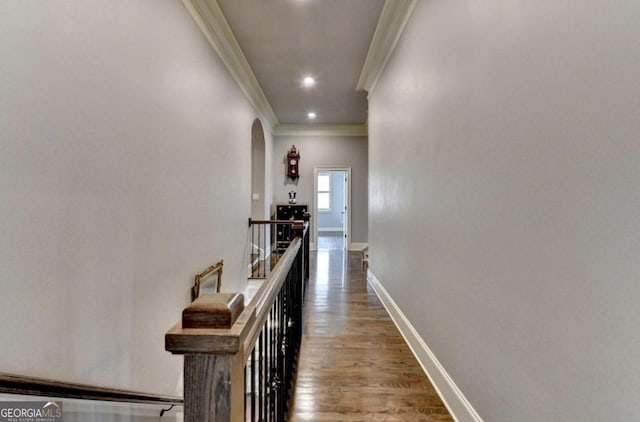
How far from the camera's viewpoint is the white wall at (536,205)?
818mm

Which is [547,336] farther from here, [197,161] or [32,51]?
[197,161]

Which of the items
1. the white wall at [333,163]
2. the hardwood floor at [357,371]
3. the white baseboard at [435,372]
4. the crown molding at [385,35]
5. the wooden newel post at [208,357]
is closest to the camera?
the wooden newel post at [208,357]

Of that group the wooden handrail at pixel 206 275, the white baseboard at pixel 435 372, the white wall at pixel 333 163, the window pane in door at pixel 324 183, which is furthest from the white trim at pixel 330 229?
the white baseboard at pixel 435 372

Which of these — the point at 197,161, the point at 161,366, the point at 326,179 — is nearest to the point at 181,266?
the point at 161,366

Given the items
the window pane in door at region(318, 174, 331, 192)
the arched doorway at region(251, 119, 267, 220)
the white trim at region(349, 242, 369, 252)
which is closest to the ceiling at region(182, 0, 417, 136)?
the arched doorway at region(251, 119, 267, 220)

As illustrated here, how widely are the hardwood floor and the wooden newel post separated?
148cm

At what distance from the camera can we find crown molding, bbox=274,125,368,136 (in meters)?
7.39

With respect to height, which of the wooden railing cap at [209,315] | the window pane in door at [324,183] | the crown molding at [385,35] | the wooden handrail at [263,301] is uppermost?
the crown molding at [385,35]

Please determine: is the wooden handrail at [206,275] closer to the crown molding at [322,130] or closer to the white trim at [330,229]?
the crown molding at [322,130]

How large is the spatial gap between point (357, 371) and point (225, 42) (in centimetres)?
350

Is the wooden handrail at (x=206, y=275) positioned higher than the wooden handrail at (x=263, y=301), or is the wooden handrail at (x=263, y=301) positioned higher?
the wooden handrail at (x=263, y=301)

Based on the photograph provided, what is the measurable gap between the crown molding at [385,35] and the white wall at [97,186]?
5.90 feet

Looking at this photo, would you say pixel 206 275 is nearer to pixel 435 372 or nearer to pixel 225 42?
pixel 435 372

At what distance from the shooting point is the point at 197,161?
2.92 metres
